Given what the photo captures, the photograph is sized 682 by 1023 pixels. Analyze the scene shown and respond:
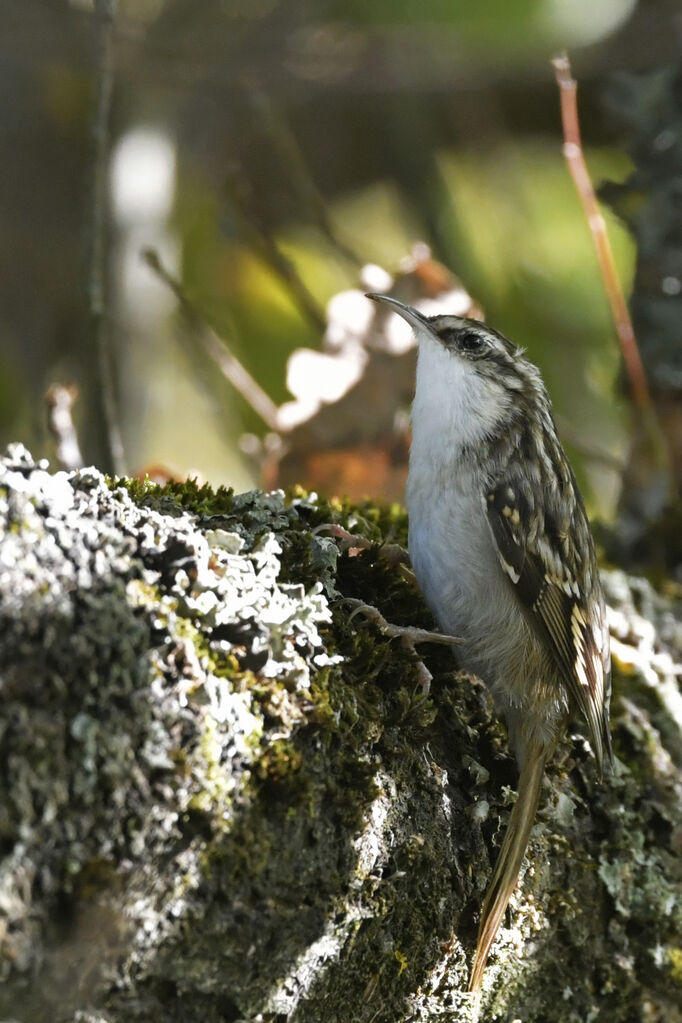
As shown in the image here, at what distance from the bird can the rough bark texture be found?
83mm

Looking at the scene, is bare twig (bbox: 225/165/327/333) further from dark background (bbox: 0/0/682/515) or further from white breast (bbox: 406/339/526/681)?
white breast (bbox: 406/339/526/681)

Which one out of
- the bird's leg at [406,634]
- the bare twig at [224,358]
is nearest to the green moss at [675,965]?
the bird's leg at [406,634]

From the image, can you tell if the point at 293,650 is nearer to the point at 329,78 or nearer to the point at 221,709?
the point at 221,709

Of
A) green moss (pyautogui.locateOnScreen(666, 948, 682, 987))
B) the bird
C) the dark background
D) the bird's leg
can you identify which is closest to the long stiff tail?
the bird

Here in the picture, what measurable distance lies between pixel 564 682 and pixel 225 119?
10.8ft

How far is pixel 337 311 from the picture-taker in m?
3.35

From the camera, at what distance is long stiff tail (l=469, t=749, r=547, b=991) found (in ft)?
5.48

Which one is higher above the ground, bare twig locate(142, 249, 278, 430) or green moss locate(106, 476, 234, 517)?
bare twig locate(142, 249, 278, 430)

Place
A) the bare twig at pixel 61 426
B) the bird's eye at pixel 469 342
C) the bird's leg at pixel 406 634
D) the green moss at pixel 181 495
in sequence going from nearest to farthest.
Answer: the green moss at pixel 181 495, the bird's leg at pixel 406 634, the bird's eye at pixel 469 342, the bare twig at pixel 61 426

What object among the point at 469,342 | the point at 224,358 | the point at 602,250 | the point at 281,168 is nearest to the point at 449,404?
the point at 469,342

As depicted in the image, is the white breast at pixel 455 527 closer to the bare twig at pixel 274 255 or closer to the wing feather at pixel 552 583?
the wing feather at pixel 552 583

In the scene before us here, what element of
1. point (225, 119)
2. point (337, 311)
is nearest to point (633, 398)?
point (337, 311)

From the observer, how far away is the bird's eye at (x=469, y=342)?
2.50m

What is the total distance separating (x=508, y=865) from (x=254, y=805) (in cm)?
52
